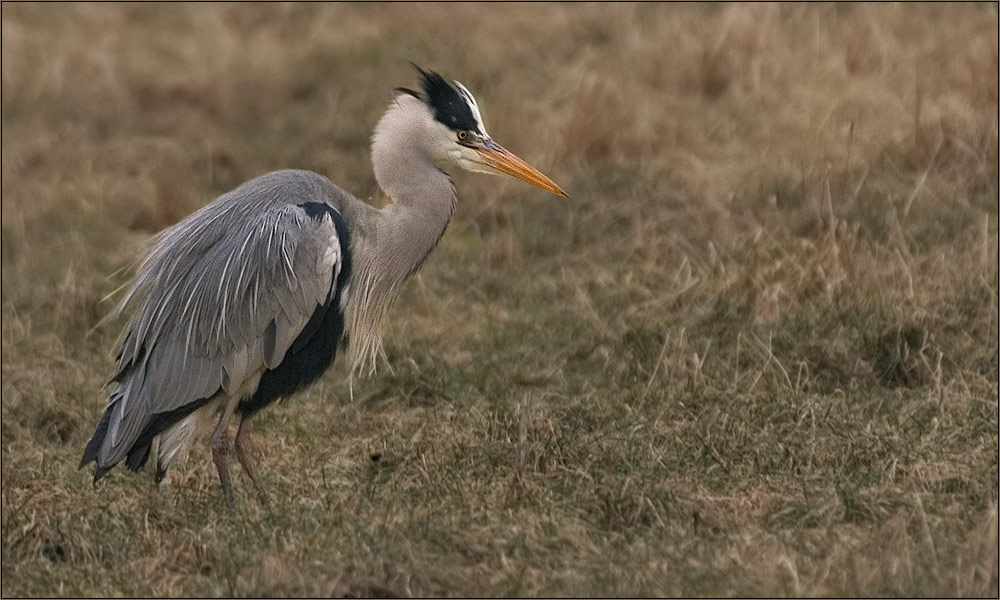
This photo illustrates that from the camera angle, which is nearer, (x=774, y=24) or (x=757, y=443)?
(x=757, y=443)

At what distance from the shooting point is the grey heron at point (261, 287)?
5.49 meters

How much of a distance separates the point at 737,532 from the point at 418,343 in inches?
101

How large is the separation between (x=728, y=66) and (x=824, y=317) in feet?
11.5

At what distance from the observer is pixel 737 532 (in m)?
4.71

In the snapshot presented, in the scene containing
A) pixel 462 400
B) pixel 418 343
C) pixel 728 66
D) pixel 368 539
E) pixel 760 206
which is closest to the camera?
pixel 368 539

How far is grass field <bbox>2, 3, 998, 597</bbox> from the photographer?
4.59 m

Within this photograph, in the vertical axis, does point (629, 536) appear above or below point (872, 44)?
below

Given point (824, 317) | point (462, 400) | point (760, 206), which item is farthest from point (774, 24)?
point (462, 400)

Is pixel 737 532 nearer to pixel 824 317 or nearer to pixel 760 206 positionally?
pixel 824 317

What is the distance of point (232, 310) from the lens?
5555mm

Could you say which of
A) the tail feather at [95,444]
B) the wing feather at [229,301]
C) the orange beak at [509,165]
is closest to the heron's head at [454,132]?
the orange beak at [509,165]

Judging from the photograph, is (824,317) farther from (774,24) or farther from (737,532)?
(774,24)

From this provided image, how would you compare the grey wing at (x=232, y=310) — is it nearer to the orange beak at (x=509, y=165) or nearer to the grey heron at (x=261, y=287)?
the grey heron at (x=261, y=287)

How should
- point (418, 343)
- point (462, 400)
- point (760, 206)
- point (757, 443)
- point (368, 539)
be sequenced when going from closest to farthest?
point (368, 539) < point (757, 443) < point (462, 400) < point (418, 343) < point (760, 206)
